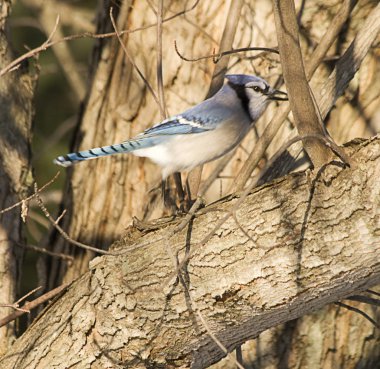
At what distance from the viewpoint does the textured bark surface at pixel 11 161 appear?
149 inches

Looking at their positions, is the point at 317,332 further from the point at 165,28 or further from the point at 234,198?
the point at 165,28

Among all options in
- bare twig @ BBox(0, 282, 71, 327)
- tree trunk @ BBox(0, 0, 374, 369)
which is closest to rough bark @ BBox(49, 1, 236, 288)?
tree trunk @ BBox(0, 0, 374, 369)

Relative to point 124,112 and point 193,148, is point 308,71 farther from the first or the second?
point 124,112

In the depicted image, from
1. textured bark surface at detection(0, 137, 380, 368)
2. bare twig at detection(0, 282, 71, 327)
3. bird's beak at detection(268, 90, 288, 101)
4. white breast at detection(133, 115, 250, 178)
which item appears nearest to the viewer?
textured bark surface at detection(0, 137, 380, 368)

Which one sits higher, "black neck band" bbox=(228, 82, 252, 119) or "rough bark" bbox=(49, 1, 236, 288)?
"rough bark" bbox=(49, 1, 236, 288)

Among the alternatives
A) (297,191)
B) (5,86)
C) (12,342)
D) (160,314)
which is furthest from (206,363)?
(5,86)

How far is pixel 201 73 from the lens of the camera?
414 centimetres

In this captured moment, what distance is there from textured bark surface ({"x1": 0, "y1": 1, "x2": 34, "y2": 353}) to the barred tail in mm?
533

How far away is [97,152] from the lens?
347 cm

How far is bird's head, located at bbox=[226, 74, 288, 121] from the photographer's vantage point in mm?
3732

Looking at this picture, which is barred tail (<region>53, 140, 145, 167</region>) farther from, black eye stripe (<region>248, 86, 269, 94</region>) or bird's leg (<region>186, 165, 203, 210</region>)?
black eye stripe (<region>248, 86, 269, 94</region>)

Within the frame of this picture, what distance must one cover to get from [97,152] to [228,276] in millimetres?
995

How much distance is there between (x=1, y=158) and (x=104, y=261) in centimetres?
110

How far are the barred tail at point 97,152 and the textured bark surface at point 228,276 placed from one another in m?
0.50
